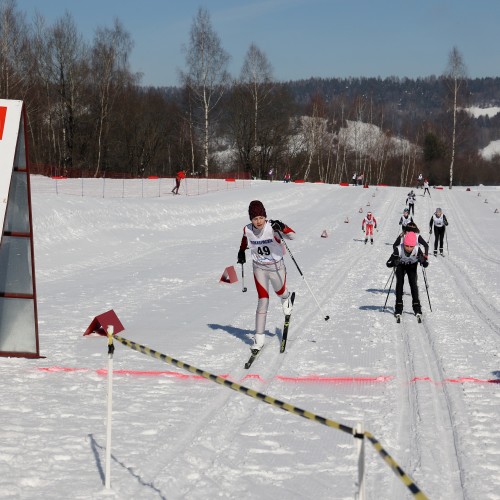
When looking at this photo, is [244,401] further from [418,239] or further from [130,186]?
[130,186]

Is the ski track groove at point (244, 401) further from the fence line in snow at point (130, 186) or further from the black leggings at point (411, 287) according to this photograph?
the fence line in snow at point (130, 186)

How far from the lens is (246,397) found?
276 inches

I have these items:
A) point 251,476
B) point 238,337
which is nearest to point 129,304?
point 238,337

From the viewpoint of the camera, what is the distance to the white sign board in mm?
7438

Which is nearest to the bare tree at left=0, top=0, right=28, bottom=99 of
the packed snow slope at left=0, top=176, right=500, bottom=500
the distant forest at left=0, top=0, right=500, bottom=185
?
the distant forest at left=0, top=0, right=500, bottom=185

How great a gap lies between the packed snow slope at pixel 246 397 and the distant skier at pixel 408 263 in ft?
0.78

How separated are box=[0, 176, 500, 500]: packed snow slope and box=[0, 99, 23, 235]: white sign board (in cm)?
207

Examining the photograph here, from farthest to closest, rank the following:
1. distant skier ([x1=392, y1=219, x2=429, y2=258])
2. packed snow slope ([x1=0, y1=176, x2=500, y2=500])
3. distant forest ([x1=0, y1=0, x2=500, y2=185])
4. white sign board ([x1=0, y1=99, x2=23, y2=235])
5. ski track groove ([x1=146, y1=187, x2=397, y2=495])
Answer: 1. distant forest ([x1=0, y1=0, x2=500, y2=185])
2. distant skier ([x1=392, y1=219, x2=429, y2=258])
3. white sign board ([x1=0, y1=99, x2=23, y2=235])
4. ski track groove ([x1=146, y1=187, x2=397, y2=495])
5. packed snow slope ([x1=0, y1=176, x2=500, y2=500])

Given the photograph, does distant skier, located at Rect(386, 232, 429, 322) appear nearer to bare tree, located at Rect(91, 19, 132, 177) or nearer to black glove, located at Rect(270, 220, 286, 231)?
black glove, located at Rect(270, 220, 286, 231)

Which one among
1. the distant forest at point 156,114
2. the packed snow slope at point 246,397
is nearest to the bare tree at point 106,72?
the distant forest at point 156,114

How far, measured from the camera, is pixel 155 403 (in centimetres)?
676

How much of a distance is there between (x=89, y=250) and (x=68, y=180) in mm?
24315

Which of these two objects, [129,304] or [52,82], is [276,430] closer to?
[129,304]

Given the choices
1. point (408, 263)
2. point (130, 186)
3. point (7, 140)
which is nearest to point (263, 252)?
point (7, 140)
